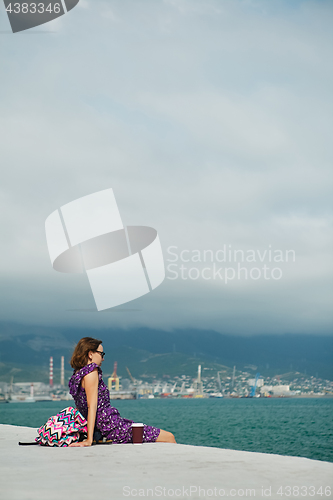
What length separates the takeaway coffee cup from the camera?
6508 mm

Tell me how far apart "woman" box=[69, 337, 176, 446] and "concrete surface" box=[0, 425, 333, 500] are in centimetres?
41

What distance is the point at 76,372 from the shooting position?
6426 mm

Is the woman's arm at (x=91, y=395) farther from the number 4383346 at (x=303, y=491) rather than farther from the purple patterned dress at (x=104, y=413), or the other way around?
the number 4383346 at (x=303, y=491)

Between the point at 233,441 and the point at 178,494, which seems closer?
the point at 178,494

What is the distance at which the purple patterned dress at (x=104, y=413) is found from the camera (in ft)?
20.7

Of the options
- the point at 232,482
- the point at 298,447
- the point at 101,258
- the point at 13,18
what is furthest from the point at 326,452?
the point at 232,482

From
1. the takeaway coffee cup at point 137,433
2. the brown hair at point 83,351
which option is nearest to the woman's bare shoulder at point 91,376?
the brown hair at point 83,351

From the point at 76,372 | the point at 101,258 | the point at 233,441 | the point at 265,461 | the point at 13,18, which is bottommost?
the point at 233,441

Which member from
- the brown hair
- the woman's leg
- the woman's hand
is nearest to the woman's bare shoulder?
the brown hair

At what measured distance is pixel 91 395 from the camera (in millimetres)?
6125

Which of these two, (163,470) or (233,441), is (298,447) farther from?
(163,470)

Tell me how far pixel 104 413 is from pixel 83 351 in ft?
2.45

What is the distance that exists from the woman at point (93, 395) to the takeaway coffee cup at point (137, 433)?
3.1 inches

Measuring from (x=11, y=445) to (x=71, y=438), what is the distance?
935 millimetres
